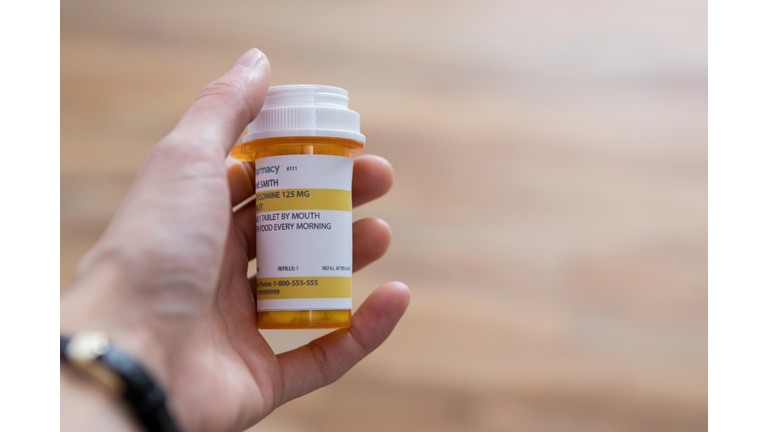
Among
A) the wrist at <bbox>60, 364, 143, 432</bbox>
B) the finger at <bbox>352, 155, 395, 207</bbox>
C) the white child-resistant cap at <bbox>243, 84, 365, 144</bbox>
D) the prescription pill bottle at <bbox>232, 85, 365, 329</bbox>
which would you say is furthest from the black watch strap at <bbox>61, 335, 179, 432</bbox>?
the finger at <bbox>352, 155, 395, 207</bbox>

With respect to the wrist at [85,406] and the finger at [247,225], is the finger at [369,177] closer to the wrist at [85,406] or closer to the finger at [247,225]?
the finger at [247,225]

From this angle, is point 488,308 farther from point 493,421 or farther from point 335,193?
point 335,193

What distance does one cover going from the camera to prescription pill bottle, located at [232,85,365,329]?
2.10ft

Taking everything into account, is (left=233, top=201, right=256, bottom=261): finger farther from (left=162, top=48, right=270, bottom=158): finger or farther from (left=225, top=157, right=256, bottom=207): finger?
(left=162, top=48, right=270, bottom=158): finger

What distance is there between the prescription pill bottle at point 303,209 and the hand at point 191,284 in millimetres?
46

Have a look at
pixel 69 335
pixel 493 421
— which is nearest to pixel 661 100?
pixel 493 421

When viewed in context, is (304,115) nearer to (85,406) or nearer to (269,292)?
(269,292)

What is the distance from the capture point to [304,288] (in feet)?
2.09

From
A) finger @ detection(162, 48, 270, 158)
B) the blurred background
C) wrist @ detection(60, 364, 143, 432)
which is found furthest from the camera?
the blurred background

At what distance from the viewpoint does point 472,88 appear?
1.06 m

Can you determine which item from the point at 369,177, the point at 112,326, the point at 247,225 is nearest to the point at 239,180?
the point at 247,225

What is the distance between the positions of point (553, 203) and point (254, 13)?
0.66m

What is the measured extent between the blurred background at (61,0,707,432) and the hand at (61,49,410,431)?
308mm

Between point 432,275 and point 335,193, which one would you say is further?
point 432,275
